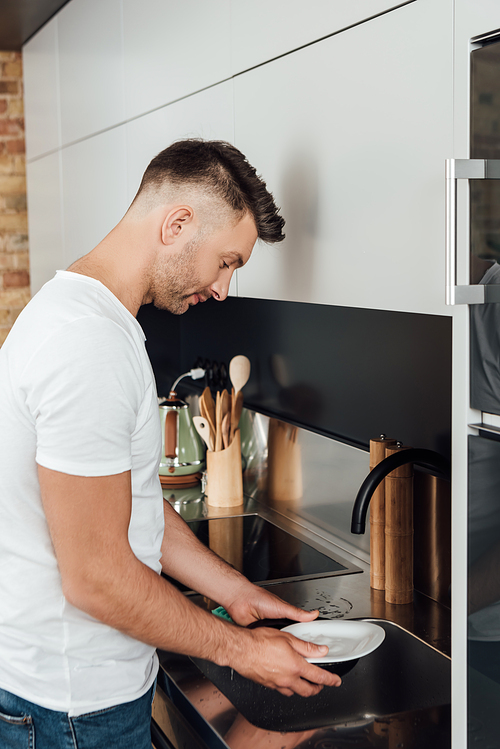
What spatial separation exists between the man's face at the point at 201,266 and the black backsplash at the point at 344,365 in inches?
20.6

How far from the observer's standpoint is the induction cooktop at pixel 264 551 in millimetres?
1700

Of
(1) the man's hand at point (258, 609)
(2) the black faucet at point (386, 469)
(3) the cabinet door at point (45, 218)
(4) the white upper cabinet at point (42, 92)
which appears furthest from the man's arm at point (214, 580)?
(4) the white upper cabinet at point (42, 92)

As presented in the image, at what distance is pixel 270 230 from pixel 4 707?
839mm

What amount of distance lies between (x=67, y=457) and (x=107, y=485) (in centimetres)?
6

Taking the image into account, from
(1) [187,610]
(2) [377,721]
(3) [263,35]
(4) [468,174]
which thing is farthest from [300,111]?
(2) [377,721]

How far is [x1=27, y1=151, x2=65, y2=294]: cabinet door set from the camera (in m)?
2.83

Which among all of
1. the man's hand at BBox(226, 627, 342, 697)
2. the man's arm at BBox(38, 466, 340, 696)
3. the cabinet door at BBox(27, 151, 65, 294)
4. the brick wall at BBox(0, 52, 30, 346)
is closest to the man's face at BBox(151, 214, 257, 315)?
the man's arm at BBox(38, 466, 340, 696)

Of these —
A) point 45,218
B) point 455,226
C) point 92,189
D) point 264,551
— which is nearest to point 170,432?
point 264,551

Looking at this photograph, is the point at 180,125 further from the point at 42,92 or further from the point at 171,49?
the point at 42,92

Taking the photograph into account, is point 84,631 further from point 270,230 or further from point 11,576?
point 270,230

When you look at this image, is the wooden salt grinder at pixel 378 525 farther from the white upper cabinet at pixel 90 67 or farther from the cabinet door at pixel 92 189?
the white upper cabinet at pixel 90 67

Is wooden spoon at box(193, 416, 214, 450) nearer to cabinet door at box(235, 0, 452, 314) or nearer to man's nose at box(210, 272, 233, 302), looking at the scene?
cabinet door at box(235, 0, 452, 314)

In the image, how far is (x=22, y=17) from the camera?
2.79 m

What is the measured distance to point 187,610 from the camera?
105 centimetres
